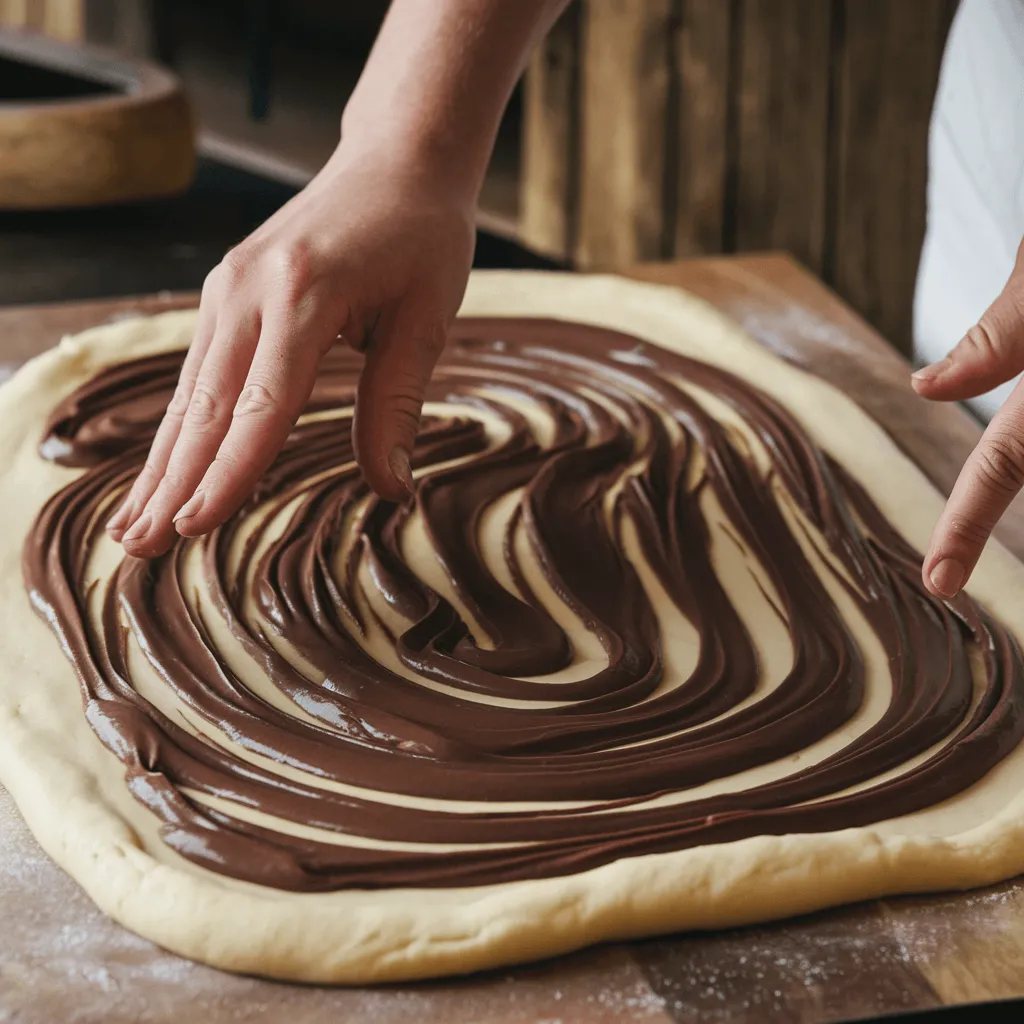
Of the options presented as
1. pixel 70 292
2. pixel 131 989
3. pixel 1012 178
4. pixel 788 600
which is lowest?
pixel 70 292

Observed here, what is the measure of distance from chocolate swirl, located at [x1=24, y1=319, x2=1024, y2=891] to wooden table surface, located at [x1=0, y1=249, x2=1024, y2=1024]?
8 cm

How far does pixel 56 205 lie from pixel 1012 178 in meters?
2.09

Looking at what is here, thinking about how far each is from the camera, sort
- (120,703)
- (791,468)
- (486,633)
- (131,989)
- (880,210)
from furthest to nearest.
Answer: (880,210)
(791,468)
(486,633)
(120,703)
(131,989)

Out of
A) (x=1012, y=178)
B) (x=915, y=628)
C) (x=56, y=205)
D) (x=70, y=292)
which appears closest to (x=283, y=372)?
(x=915, y=628)

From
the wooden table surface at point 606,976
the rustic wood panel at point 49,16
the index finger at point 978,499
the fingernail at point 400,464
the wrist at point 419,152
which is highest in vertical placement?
the wrist at point 419,152

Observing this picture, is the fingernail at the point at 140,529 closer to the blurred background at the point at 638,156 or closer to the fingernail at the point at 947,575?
the fingernail at the point at 947,575

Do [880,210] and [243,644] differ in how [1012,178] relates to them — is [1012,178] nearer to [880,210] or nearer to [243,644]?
[243,644]

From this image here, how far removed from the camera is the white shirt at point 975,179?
1.75m

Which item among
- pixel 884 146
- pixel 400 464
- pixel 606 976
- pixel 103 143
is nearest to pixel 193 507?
pixel 400 464

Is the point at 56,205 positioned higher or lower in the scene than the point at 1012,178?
lower

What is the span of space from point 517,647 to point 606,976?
1.26 feet

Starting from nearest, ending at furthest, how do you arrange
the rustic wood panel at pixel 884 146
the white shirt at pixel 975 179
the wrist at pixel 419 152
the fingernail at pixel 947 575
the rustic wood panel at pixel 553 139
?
the fingernail at pixel 947 575, the wrist at pixel 419 152, the white shirt at pixel 975 179, the rustic wood panel at pixel 884 146, the rustic wood panel at pixel 553 139

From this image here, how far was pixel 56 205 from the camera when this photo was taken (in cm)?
309

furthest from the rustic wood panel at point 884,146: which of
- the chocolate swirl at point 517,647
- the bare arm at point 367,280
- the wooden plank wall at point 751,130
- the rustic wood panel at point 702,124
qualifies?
the bare arm at point 367,280
